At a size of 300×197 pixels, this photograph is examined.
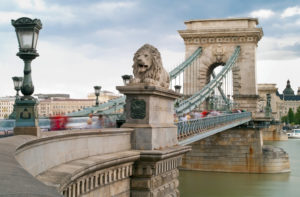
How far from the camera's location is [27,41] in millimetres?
7219

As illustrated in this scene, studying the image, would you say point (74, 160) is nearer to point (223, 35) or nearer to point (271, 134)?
point (223, 35)

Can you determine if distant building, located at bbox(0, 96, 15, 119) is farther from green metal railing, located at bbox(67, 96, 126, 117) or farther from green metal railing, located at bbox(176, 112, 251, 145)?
green metal railing, located at bbox(176, 112, 251, 145)

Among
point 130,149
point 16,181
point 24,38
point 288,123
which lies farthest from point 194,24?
point 288,123

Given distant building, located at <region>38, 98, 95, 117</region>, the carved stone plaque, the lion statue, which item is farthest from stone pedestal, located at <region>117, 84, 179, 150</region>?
distant building, located at <region>38, 98, 95, 117</region>

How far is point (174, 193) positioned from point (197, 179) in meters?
22.1

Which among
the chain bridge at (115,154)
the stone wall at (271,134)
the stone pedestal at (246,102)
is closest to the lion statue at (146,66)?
the chain bridge at (115,154)

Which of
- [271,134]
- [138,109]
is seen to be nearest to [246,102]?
[138,109]

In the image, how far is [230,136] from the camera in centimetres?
3931

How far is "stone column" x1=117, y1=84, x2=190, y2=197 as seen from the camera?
10.6m

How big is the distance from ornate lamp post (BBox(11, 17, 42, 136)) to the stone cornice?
3719 cm

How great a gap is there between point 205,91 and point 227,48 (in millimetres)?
6668

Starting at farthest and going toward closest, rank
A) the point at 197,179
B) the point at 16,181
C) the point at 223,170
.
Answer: the point at 223,170 < the point at 197,179 < the point at 16,181

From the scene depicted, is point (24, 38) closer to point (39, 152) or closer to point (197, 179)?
point (39, 152)

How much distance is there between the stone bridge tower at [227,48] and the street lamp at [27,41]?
37175mm
